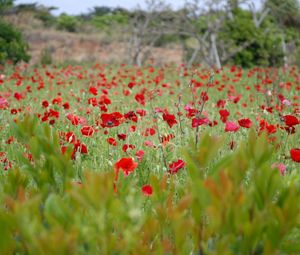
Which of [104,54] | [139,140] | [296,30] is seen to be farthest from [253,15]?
[139,140]

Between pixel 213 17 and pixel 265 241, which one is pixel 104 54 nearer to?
pixel 213 17

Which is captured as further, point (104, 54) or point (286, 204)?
point (104, 54)

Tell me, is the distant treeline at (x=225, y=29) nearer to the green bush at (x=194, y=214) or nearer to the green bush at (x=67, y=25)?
the green bush at (x=194, y=214)

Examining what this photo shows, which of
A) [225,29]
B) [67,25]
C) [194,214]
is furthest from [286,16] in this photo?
[67,25]

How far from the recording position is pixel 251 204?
3.42 feet

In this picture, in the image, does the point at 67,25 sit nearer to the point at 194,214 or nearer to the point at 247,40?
the point at 247,40

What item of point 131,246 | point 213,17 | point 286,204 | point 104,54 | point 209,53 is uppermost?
point 286,204

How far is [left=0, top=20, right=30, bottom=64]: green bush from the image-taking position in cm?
1413

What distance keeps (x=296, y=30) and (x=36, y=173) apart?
72.5ft

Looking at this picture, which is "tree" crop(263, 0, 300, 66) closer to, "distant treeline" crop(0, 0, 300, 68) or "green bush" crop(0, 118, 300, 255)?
"distant treeline" crop(0, 0, 300, 68)

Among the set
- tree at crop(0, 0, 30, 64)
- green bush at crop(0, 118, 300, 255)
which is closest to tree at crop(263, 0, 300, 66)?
tree at crop(0, 0, 30, 64)

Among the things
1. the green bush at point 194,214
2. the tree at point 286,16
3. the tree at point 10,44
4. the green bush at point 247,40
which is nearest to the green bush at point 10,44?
the tree at point 10,44

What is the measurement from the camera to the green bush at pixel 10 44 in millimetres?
14133

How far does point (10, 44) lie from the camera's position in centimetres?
1413
